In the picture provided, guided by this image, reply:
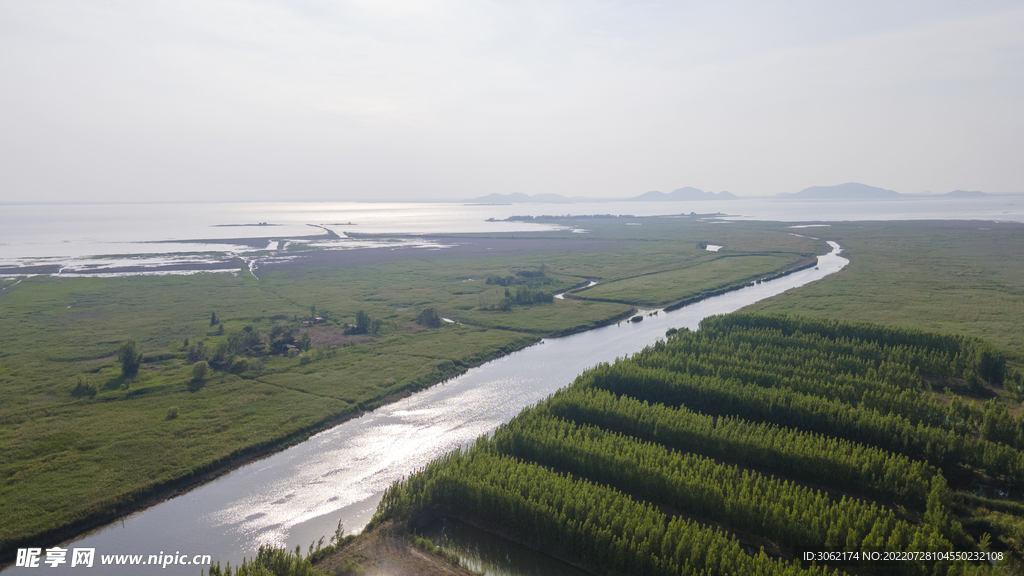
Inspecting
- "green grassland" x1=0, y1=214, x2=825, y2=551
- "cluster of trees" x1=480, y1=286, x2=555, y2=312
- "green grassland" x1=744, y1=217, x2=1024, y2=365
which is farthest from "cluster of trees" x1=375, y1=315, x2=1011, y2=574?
"cluster of trees" x1=480, y1=286, x2=555, y2=312

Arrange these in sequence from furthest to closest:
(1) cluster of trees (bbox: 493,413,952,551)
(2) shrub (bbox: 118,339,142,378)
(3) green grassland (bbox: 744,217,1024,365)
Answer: (3) green grassland (bbox: 744,217,1024,365) → (2) shrub (bbox: 118,339,142,378) → (1) cluster of trees (bbox: 493,413,952,551)

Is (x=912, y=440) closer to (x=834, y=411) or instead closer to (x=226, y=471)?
(x=834, y=411)

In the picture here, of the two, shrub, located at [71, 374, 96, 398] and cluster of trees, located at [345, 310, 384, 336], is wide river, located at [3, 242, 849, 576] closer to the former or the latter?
cluster of trees, located at [345, 310, 384, 336]

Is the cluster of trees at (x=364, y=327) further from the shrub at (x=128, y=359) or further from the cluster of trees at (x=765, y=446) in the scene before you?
the cluster of trees at (x=765, y=446)

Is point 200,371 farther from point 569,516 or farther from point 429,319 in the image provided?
point 569,516

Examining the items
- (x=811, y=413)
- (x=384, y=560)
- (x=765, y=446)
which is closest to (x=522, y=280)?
(x=811, y=413)

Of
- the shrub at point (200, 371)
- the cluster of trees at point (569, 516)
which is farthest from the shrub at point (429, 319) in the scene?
the cluster of trees at point (569, 516)
